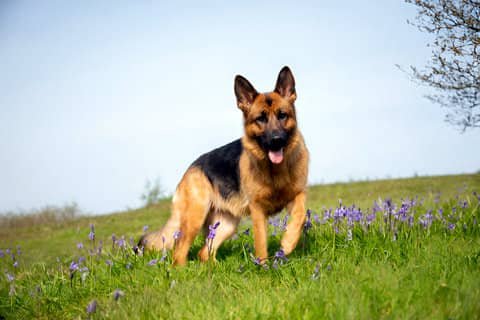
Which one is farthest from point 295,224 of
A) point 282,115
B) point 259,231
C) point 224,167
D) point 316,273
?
point 224,167

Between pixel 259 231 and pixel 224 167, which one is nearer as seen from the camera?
pixel 259 231

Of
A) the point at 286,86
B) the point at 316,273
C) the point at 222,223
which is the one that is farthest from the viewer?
the point at 222,223

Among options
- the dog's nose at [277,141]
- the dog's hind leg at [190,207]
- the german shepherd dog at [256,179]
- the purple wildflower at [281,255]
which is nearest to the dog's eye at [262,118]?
the german shepherd dog at [256,179]

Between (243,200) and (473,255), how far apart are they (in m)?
2.79

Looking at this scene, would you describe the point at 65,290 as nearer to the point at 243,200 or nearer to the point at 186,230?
the point at 186,230

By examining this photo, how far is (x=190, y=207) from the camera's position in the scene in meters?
6.06

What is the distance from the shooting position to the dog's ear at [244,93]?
5.43m

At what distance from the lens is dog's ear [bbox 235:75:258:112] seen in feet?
17.8

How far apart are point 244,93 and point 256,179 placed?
1132mm

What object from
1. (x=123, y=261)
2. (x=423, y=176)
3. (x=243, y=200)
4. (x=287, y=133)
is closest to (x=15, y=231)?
(x=123, y=261)

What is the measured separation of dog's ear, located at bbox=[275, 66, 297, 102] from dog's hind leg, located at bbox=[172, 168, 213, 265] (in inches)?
67.6

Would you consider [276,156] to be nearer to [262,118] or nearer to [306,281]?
[262,118]

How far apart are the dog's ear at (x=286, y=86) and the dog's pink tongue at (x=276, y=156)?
74 centimetres

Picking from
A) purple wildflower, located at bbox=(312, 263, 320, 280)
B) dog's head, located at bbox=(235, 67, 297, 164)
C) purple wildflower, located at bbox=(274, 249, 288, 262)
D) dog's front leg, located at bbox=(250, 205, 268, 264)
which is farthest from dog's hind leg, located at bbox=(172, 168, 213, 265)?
purple wildflower, located at bbox=(312, 263, 320, 280)
